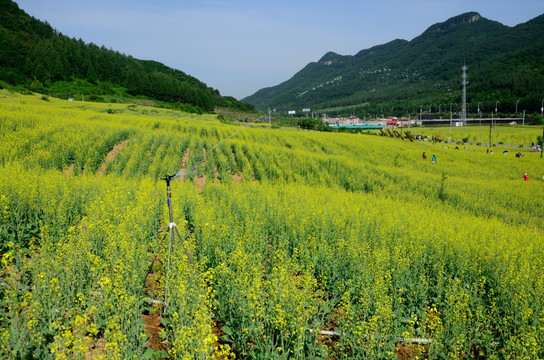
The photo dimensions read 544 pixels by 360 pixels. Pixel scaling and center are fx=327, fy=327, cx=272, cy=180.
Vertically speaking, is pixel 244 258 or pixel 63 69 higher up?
pixel 63 69

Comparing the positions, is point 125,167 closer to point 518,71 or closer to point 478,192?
point 478,192

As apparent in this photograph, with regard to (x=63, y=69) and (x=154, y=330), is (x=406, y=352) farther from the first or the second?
(x=63, y=69)

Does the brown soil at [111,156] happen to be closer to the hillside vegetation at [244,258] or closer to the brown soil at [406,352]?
the hillside vegetation at [244,258]

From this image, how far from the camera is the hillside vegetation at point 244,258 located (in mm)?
4574

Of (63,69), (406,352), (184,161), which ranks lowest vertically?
(406,352)

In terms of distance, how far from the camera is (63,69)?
76125 mm

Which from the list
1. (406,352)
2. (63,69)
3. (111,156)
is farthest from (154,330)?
(63,69)

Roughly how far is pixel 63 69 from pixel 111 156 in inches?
2876

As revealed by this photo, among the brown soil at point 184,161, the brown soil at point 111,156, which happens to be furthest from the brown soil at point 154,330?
the brown soil at point 184,161

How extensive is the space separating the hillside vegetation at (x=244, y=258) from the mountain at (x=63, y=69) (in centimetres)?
4995

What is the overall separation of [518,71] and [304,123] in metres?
120

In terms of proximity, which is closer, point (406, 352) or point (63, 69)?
point (406, 352)

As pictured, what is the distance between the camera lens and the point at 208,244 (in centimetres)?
742

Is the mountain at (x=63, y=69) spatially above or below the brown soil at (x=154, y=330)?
above
